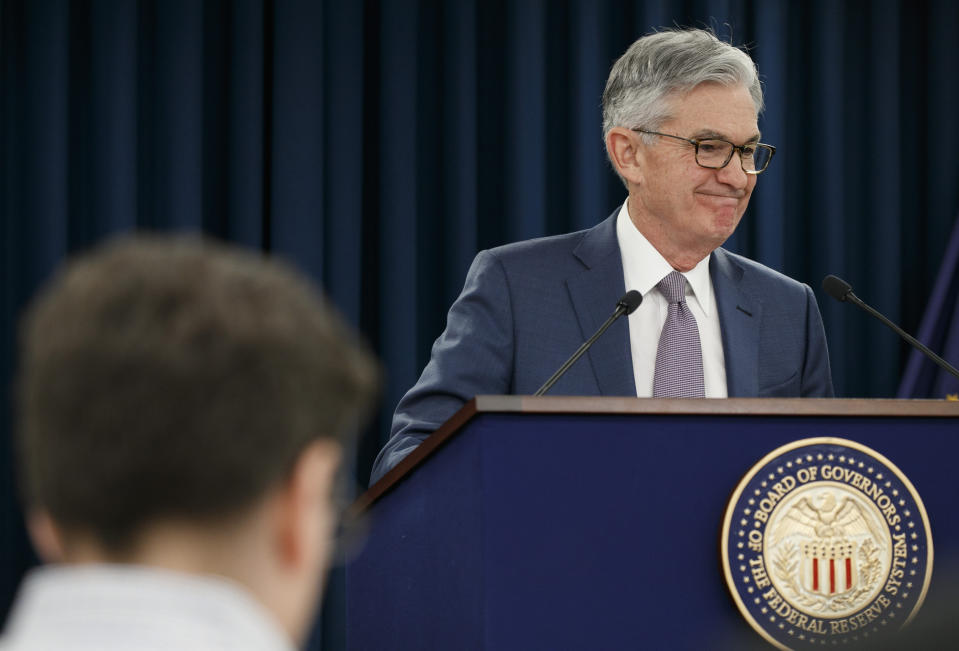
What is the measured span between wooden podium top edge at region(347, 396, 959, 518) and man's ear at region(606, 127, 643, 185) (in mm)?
1146

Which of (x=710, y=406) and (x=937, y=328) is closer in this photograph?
(x=710, y=406)

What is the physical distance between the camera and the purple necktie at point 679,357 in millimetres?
2680

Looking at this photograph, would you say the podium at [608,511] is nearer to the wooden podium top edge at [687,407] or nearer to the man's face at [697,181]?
the wooden podium top edge at [687,407]

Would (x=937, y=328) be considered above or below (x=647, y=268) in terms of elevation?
below

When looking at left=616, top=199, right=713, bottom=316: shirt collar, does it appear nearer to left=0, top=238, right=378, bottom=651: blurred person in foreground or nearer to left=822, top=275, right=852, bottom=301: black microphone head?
left=822, top=275, right=852, bottom=301: black microphone head

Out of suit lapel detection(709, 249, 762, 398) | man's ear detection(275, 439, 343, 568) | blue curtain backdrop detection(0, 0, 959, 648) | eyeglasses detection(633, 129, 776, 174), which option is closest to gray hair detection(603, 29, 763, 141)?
eyeglasses detection(633, 129, 776, 174)

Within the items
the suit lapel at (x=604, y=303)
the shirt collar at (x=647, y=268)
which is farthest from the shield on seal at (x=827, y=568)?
the shirt collar at (x=647, y=268)

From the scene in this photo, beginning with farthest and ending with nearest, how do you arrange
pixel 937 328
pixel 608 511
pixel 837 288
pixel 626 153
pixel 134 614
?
1. pixel 937 328
2. pixel 626 153
3. pixel 837 288
4. pixel 608 511
5. pixel 134 614

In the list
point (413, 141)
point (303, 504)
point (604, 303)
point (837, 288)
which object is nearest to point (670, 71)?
point (604, 303)

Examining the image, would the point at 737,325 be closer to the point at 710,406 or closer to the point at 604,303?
the point at 604,303

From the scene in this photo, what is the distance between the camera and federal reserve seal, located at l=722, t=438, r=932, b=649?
1.81 metres

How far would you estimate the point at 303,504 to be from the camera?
73cm

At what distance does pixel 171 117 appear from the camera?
4184mm

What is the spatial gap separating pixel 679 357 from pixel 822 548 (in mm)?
934
